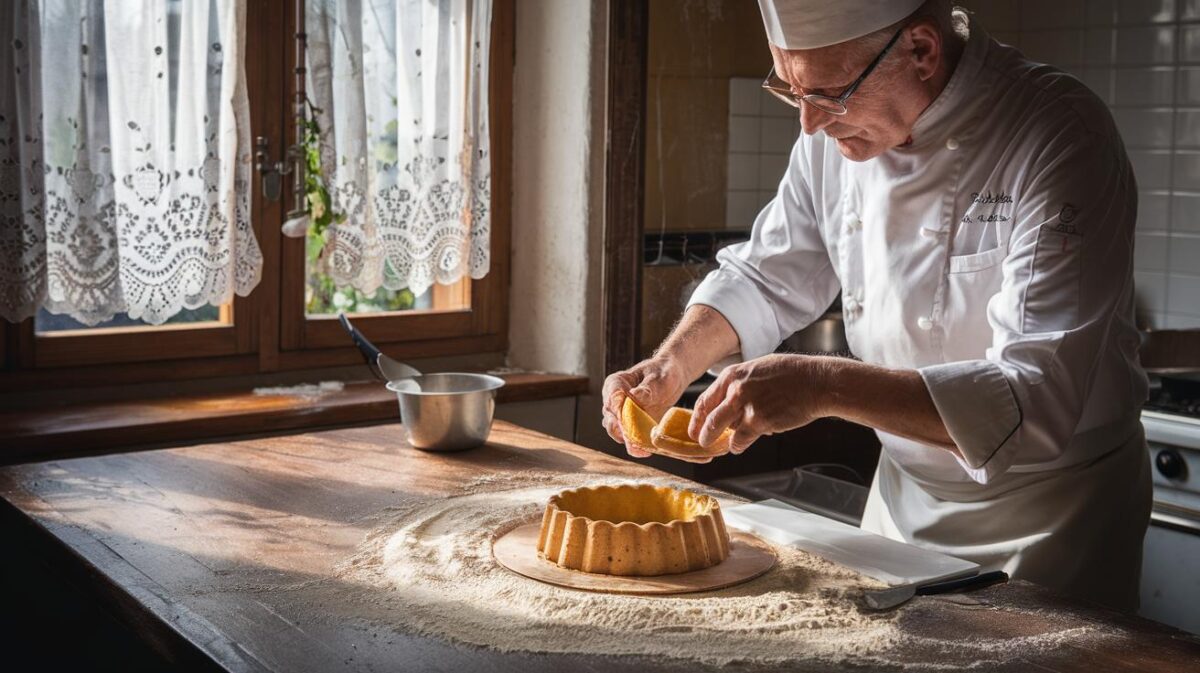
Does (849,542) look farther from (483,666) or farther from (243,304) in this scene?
(243,304)

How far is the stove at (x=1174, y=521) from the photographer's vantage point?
283 centimetres

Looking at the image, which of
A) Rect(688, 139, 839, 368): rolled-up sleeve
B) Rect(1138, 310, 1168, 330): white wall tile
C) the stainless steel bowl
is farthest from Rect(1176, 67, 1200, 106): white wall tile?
the stainless steel bowl

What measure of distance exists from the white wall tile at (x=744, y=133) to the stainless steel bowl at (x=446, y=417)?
154cm

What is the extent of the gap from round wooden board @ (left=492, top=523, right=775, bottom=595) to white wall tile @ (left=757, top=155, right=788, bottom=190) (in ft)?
6.85

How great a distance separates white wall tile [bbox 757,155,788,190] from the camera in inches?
145

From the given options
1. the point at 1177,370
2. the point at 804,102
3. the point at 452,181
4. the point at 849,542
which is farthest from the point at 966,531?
the point at 452,181

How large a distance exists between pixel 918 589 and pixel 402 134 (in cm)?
219

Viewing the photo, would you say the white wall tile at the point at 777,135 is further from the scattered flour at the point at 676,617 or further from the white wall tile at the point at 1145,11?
the scattered flour at the point at 676,617

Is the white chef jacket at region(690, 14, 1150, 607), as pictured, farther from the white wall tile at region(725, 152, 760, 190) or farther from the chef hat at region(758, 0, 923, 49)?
the white wall tile at region(725, 152, 760, 190)

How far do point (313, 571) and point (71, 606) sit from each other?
3.15 ft

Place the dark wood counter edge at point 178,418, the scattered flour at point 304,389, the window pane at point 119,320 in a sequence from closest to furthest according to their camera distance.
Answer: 1. the dark wood counter edge at point 178,418
2. the window pane at point 119,320
3. the scattered flour at point 304,389

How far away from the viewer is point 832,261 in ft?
7.38

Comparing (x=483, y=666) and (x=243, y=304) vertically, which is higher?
(x=243, y=304)

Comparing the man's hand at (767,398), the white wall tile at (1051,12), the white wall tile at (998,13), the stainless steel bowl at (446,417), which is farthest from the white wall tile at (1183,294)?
the man's hand at (767,398)
